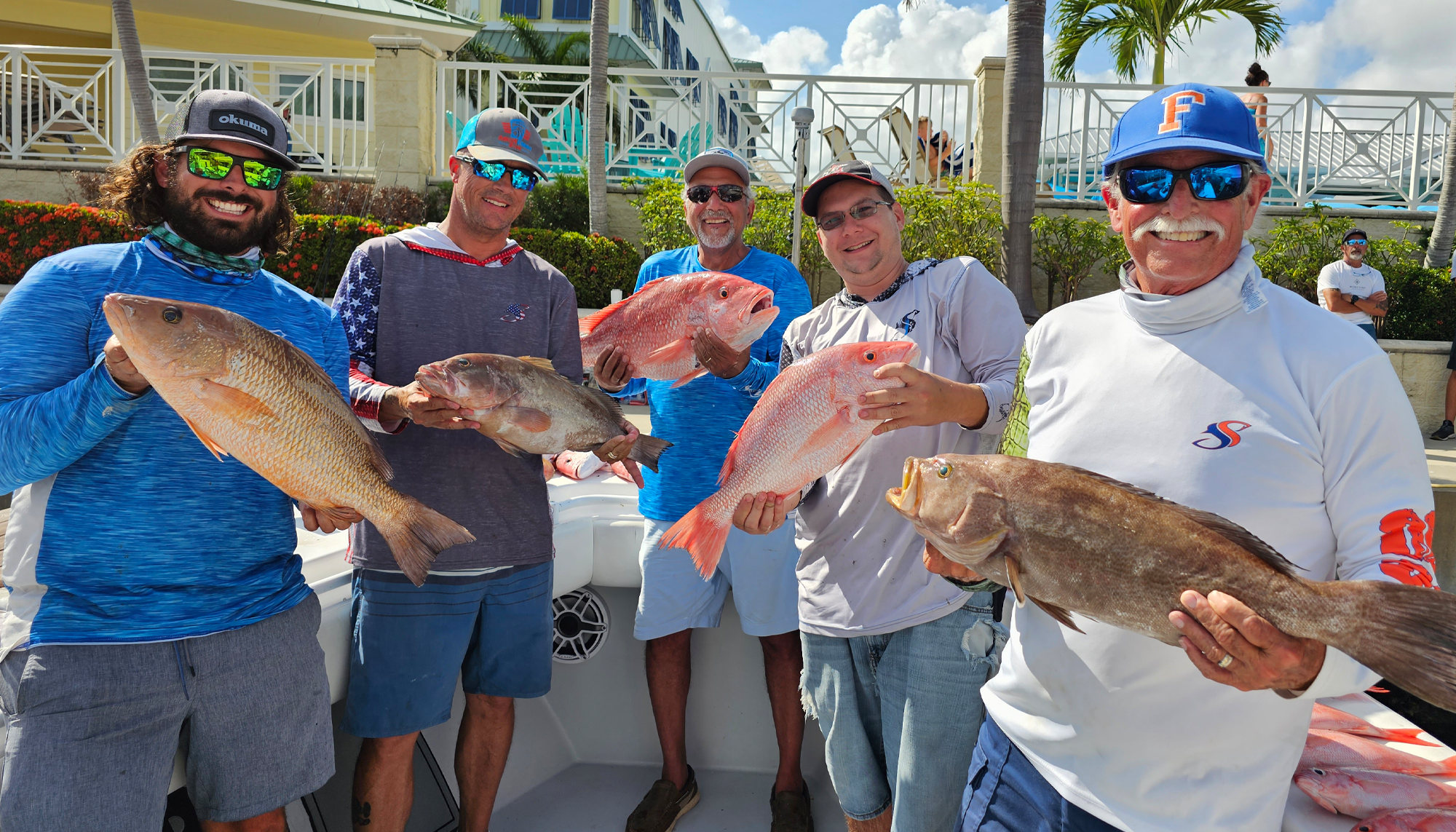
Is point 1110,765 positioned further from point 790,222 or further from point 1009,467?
point 790,222

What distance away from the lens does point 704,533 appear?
8.45 ft

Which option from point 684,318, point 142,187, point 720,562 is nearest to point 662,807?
point 720,562

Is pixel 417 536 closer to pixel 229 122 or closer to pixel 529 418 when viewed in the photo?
pixel 529 418

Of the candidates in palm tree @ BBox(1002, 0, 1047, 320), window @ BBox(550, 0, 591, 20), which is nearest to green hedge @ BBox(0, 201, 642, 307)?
palm tree @ BBox(1002, 0, 1047, 320)

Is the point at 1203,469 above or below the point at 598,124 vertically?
below

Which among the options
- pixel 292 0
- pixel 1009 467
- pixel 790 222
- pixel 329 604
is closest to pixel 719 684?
pixel 329 604

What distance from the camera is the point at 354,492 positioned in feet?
7.21

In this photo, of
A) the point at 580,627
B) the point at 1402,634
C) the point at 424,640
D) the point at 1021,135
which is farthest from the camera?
the point at 1021,135

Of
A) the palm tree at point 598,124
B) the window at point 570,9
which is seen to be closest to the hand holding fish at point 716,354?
the palm tree at point 598,124

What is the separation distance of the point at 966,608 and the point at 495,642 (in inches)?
65.6

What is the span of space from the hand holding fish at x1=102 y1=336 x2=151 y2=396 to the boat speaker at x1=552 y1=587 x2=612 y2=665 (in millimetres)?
2523

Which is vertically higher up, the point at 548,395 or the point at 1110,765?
the point at 548,395

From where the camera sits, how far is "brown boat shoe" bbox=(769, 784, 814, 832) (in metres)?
3.62

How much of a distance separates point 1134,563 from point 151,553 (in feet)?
7.52
